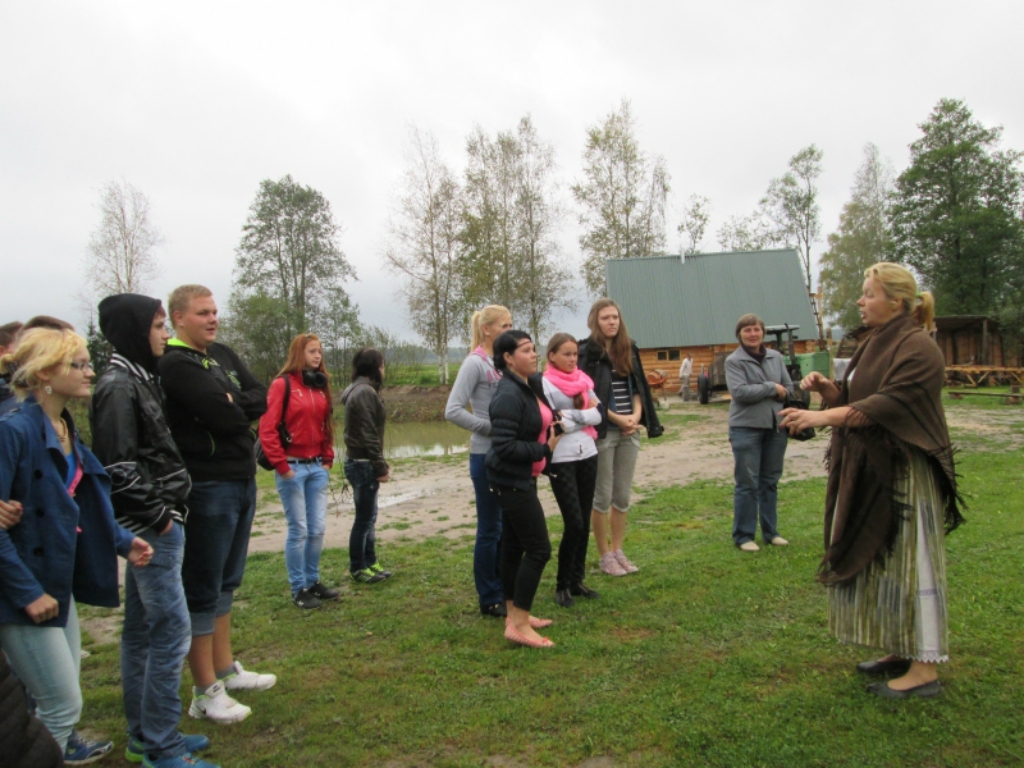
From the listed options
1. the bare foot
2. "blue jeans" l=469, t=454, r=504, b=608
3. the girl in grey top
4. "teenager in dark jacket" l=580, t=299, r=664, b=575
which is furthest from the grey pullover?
the bare foot

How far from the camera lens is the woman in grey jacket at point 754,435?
5746mm

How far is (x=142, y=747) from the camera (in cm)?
292

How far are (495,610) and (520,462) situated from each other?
1180mm

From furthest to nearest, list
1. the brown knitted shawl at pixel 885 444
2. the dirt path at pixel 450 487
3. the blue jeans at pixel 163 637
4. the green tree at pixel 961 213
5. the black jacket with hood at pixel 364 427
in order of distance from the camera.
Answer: the green tree at pixel 961 213 < the dirt path at pixel 450 487 < the black jacket with hood at pixel 364 427 < the brown knitted shawl at pixel 885 444 < the blue jeans at pixel 163 637

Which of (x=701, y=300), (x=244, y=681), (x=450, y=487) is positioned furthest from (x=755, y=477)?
(x=701, y=300)

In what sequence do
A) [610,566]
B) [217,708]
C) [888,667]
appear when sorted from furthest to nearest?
[610,566] < [888,667] < [217,708]

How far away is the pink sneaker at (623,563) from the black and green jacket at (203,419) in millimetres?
2934

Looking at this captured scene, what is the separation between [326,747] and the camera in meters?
3.01

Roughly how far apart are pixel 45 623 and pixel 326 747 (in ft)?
4.06

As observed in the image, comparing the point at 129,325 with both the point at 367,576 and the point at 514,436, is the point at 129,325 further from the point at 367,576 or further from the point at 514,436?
the point at 367,576

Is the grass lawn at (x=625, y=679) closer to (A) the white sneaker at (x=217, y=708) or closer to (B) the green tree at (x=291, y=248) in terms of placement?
(A) the white sneaker at (x=217, y=708)

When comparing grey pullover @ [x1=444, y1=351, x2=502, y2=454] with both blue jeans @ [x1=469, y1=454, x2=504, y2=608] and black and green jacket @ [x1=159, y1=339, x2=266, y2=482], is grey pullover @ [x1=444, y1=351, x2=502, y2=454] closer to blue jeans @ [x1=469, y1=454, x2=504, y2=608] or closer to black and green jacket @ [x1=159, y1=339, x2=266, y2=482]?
blue jeans @ [x1=469, y1=454, x2=504, y2=608]

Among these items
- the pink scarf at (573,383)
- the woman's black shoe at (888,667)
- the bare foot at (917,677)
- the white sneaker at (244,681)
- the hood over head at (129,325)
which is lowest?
the white sneaker at (244,681)

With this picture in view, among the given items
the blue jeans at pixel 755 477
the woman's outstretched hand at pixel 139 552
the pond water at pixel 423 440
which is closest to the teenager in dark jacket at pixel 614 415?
the blue jeans at pixel 755 477
